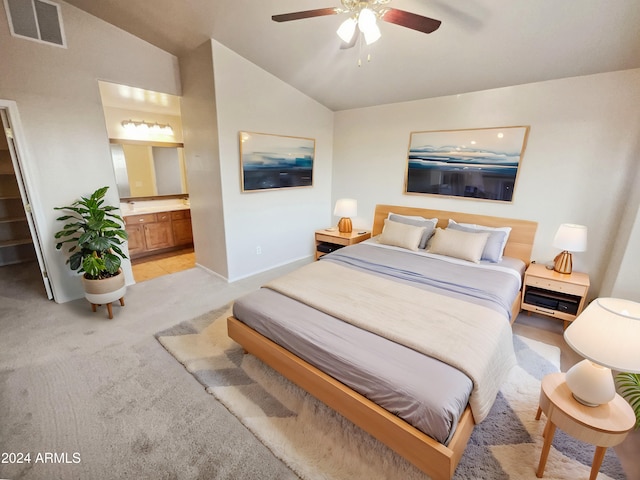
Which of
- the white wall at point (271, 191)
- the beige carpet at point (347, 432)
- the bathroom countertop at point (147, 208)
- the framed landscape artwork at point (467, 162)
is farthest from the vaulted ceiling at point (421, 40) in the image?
the beige carpet at point (347, 432)

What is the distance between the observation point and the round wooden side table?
1300 millimetres

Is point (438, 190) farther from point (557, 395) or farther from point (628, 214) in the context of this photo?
point (557, 395)

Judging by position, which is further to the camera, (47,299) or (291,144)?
(291,144)

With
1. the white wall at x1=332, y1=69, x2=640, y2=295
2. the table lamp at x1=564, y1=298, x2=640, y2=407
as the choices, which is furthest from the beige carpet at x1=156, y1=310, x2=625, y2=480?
the white wall at x1=332, y1=69, x2=640, y2=295

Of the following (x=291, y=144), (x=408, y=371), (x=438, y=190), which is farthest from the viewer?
(x=291, y=144)

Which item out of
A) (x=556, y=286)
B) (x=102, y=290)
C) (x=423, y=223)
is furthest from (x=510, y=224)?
(x=102, y=290)

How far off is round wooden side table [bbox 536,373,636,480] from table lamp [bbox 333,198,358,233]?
2973mm

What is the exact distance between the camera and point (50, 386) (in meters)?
1.99

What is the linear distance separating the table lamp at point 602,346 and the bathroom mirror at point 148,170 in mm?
5496

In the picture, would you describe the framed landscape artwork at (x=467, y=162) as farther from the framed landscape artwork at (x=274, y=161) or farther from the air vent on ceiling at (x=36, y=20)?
the air vent on ceiling at (x=36, y=20)

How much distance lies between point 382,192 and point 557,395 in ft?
10.3

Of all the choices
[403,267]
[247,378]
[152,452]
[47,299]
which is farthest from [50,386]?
[403,267]

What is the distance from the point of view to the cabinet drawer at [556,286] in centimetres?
256

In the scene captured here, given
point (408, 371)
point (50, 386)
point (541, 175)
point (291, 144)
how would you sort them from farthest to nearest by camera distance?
point (291, 144), point (541, 175), point (50, 386), point (408, 371)
